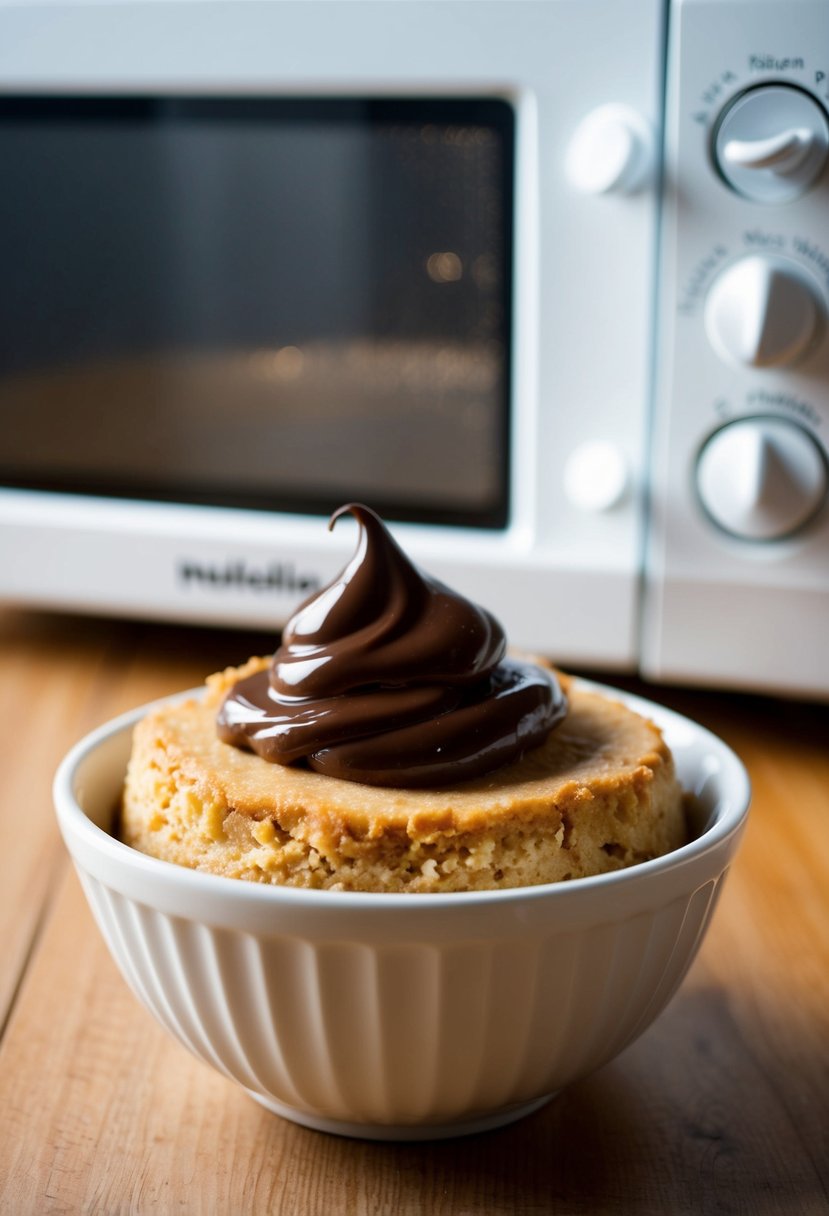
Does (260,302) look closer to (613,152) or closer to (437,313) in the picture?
(437,313)

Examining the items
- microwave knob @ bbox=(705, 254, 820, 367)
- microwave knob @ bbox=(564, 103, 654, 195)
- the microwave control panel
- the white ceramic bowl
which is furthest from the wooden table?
microwave knob @ bbox=(564, 103, 654, 195)

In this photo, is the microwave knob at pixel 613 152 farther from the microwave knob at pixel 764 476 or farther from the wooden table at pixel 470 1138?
the wooden table at pixel 470 1138

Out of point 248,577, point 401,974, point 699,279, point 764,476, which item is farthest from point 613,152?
point 401,974

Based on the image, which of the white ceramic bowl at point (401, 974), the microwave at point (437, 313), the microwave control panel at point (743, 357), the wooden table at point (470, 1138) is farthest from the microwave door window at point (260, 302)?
the white ceramic bowl at point (401, 974)

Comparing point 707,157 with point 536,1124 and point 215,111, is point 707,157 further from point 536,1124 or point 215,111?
point 536,1124

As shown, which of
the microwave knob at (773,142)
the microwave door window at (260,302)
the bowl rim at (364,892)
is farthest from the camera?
the microwave door window at (260,302)

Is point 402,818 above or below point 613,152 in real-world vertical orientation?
below
